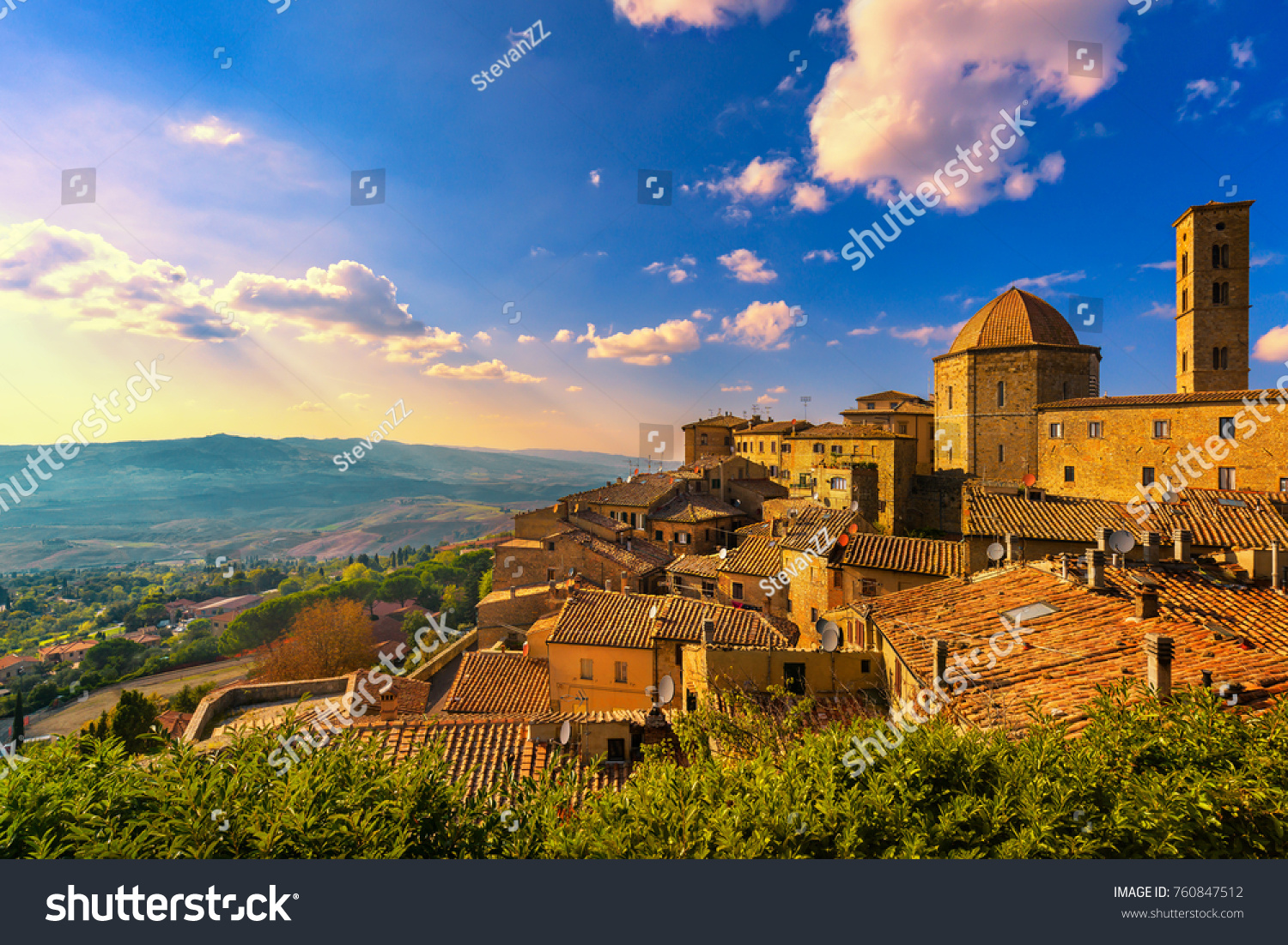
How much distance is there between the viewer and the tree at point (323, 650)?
1457 inches

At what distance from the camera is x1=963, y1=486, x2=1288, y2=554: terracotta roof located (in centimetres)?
1716

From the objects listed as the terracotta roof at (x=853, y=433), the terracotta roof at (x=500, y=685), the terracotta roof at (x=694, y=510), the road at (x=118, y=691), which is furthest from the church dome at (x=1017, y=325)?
the road at (x=118, y=691)

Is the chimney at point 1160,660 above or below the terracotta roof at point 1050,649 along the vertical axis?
above

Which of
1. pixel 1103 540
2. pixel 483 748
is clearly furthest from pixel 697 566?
pixel 483 748

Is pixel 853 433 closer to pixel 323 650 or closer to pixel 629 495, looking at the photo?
pixel 629 495

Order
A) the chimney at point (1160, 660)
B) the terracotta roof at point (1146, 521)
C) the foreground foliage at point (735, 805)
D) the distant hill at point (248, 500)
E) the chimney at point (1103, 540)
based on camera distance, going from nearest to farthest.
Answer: the foreground foliage at point (735, 805) → the chimney at point (1160, 660) → the chimney at point (1103, 540) → the terracotta roof at point (1146, 521) → the distant hill at point (248, 500)

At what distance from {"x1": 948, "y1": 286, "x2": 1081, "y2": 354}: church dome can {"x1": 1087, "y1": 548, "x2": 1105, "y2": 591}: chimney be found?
2861 cm

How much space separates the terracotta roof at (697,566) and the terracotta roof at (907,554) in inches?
406

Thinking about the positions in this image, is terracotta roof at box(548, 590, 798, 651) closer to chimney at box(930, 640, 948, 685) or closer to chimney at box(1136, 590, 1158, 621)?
chimney at box(930, 640, 948, 685)

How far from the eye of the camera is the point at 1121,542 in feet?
44.4

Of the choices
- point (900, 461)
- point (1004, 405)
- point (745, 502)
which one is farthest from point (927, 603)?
point (745, 502)

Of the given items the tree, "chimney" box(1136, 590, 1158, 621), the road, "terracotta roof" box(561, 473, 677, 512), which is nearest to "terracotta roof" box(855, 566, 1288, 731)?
"chimney" box(1136, 590, 1158, 621)

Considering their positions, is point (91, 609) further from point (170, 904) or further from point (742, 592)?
point (170, 904)

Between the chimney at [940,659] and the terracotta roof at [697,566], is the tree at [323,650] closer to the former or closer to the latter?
the terracotta roof at [697,566]
